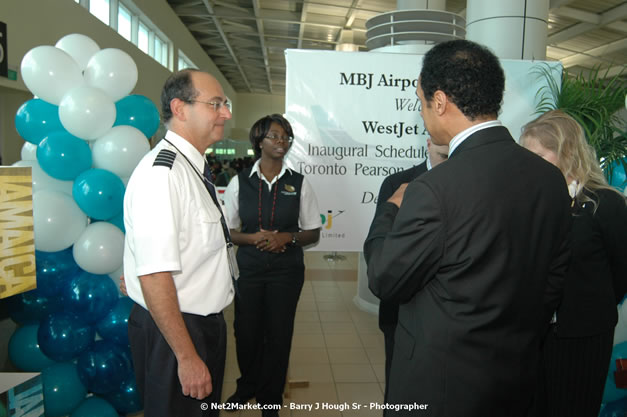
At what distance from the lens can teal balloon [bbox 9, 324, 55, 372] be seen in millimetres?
2217

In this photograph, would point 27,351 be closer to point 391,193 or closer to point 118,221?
point 118,221

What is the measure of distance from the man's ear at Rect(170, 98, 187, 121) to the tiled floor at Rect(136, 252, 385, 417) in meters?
1.91

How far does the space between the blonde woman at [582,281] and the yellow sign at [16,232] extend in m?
2.06

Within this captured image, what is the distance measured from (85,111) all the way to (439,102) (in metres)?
1.79

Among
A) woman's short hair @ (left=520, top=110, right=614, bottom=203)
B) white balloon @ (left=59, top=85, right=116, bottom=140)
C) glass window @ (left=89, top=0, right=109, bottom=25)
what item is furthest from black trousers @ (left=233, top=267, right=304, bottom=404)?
glass window @ (left=89, top=0, right=109, bottom=25)

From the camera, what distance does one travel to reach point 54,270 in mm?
2250

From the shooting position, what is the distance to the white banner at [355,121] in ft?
8.04

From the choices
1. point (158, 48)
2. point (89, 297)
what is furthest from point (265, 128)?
point (158, 48)

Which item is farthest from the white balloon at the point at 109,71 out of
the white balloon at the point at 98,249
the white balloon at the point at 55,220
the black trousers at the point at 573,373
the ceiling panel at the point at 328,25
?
the ceiling panel at the point at 328,25

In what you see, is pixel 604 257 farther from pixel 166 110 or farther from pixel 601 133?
pixel 166 110

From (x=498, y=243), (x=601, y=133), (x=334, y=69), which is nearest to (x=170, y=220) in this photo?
(x=498, y=243)

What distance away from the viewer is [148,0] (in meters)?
8.73

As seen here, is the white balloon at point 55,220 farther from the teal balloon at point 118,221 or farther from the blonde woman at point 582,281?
the blonde woman at point 582,281

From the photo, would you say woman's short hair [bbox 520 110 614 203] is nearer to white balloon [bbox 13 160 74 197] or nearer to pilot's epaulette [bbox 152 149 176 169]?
pilot's epaulette [bbox 152 149 176 169]
